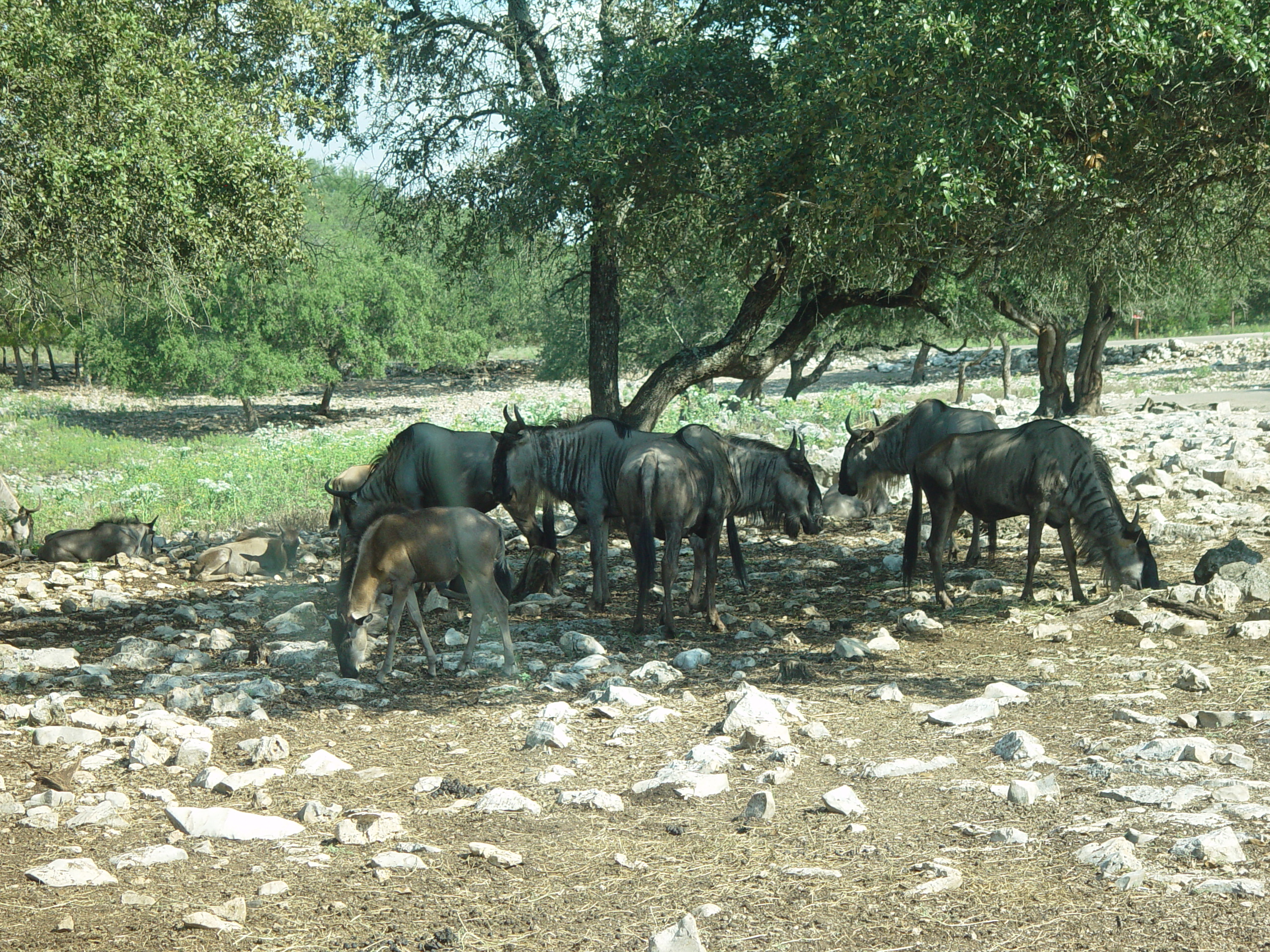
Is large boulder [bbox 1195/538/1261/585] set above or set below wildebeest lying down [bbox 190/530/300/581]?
above

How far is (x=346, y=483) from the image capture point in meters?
13.9

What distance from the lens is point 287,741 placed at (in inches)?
280

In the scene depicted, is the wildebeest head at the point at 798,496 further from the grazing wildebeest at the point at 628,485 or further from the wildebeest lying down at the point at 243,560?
the wildebeest lying down at the point at 243,560

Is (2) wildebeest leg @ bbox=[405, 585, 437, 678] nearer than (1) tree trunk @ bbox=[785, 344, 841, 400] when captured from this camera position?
Yes

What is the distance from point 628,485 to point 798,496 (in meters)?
2.75

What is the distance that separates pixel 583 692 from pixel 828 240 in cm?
506

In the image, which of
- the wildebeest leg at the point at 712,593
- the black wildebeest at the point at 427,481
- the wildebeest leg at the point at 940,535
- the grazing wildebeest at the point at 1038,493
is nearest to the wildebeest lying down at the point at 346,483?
the black wildebeest at the point at 427,481

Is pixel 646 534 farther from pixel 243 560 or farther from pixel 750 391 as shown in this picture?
pixel 750 391

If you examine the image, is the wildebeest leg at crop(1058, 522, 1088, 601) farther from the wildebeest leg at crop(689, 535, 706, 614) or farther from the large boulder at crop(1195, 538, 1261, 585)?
the wildebeest leg at crop(689, 535, 706, 614)

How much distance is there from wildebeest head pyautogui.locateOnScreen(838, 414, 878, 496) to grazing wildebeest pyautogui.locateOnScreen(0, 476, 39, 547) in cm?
1125

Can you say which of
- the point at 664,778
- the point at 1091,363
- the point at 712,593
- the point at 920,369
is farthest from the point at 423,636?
the point at 920,369

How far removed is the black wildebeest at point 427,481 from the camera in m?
12.0

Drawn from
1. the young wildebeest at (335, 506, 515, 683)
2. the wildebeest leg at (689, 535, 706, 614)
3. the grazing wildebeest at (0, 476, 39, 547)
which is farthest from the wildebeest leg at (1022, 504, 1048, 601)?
the grazing wildebeest at (0, 476, 39, 547)

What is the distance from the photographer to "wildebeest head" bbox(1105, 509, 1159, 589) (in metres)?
10.2
